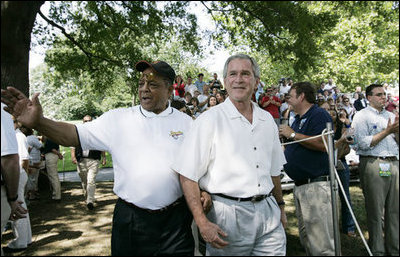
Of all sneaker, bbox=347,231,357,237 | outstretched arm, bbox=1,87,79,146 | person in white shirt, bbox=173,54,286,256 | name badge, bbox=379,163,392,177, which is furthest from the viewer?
sneaker, bbox=347,231,357,237

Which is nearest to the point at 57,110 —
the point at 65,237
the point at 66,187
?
the point at 66,187

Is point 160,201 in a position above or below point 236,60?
below

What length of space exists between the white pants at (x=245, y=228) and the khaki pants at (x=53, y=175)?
22.6 feet

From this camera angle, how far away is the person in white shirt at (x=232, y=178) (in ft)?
6.49

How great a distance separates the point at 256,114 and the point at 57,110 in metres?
56.5

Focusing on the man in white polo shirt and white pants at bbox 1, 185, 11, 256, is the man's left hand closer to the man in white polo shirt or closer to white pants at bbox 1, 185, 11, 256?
the man in white polo shirt

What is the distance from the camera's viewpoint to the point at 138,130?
2.25 metres

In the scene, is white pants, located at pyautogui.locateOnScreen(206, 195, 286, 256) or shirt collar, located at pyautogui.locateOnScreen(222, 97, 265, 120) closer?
white pants, located at pyautogui.locateOnScreen(206, 195, 286, 256)

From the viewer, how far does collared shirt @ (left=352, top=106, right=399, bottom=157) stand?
3527mm

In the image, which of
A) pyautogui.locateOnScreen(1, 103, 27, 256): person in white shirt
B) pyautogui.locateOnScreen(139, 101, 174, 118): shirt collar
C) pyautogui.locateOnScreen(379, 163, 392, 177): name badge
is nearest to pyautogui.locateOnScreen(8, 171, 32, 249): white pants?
pyautogui.locateOnScreen(1, 103, 27, 256): person in white shirt

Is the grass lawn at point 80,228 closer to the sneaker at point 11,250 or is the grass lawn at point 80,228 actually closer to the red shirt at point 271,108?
the sneaker at point 11,250

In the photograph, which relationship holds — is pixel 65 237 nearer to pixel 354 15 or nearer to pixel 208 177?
pixel 208 177

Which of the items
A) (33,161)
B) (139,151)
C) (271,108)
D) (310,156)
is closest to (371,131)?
(310,156)

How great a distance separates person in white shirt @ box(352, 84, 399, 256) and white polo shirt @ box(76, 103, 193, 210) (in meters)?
2.43
